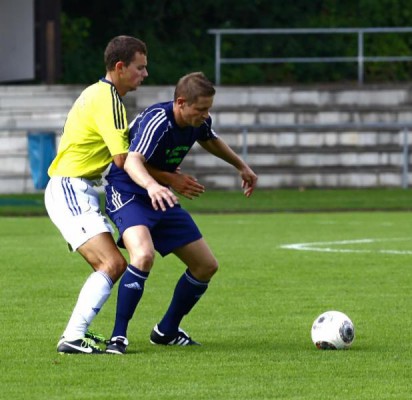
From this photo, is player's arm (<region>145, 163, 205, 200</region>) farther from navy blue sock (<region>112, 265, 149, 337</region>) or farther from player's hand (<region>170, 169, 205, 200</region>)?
navy blue sock (<region>112, 265, 149, 337</region>)

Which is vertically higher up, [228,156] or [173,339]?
[228,156]

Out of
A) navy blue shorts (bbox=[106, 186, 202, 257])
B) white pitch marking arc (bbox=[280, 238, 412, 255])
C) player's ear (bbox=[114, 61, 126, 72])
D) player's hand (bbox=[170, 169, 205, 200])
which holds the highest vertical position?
player's ear (bbox=[114, 61, 126, 72])

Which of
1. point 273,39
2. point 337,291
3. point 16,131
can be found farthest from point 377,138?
point 337,291

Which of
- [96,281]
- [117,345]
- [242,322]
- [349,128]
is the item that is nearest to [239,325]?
[242,322]

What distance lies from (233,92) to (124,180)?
21.1 m

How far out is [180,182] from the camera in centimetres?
914

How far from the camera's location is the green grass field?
26.4 feet

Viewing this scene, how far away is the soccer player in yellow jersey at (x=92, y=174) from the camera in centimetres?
908

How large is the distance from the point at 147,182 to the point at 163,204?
0.18 metres

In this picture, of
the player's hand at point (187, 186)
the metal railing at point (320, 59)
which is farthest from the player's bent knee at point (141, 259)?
the metal railing at point (320, 59)

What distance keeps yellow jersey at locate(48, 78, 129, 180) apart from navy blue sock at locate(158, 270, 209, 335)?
0.91 m

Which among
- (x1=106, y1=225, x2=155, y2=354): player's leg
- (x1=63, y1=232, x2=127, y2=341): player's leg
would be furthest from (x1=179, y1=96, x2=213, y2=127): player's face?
(x1=63, y1=232, x2=127, y2=341): player's leg

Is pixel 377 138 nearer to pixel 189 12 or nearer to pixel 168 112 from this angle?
pixel 189 12

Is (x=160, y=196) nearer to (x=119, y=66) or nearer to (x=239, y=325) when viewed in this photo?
(x=119, y=66)
